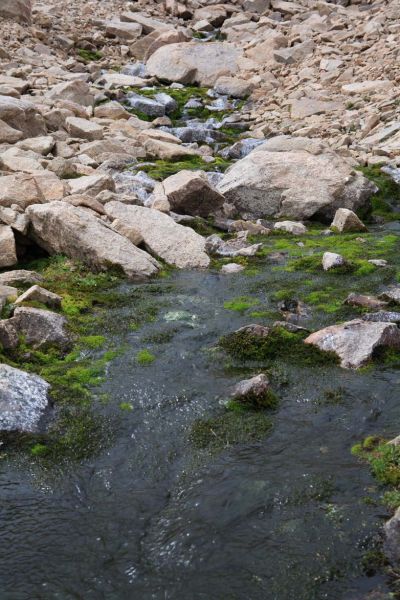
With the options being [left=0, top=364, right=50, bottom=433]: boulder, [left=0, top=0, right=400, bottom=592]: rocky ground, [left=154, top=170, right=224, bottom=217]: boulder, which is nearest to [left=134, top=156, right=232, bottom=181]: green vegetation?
[left=0, top=0, right=400, bottom=592]: rocky ground

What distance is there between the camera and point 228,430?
715cm

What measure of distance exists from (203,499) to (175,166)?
1524cm

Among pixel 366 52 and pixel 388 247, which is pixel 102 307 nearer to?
pixel 388 247

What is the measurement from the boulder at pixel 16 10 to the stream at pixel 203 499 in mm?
33460

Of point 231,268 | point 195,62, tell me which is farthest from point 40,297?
point 195,62

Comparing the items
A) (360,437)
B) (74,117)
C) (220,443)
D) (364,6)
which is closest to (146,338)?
(220,443)

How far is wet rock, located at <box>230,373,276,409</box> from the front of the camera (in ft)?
24.9

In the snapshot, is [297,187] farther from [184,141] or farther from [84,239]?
[184,141]

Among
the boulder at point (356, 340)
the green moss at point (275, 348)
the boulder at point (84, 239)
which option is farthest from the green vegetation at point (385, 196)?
the green moss at point (275, 348)

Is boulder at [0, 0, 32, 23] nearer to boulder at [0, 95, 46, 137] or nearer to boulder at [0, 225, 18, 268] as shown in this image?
boulder at [0, 95, 46, 137]

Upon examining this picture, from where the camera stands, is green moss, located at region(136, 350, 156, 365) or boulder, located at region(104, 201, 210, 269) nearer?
green moss, located at region(136, 350, 156, 365)

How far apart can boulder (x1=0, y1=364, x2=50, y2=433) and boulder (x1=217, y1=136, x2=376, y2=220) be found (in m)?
10.2

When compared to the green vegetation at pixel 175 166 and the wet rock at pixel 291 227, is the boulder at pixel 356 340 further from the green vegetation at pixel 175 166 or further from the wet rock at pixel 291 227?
the green vegetation at pixel 175 166

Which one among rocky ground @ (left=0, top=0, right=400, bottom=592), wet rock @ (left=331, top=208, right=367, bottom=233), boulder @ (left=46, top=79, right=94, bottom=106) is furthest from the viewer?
boulder @ (left=46, top=79, right=94, bottom=106)
